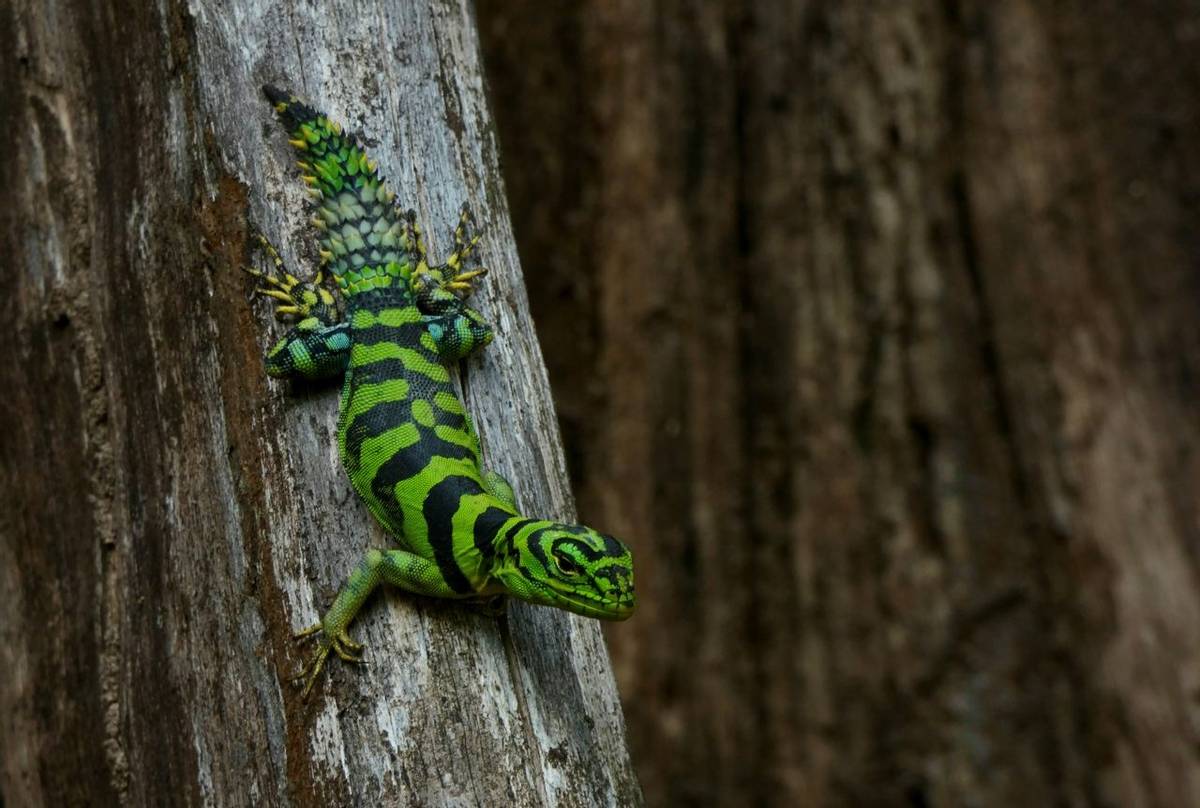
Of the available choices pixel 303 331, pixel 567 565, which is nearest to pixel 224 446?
pixel 303 331

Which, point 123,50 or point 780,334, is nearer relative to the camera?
point 123,50

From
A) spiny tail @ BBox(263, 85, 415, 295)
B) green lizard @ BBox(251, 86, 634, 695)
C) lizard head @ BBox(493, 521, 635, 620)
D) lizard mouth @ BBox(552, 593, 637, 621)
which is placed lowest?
lizard mouth @ BBox(552, 593, 637, 621)

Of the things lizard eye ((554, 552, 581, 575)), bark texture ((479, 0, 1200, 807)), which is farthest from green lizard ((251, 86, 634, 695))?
bark texture ((479, 0, 1200, 807))

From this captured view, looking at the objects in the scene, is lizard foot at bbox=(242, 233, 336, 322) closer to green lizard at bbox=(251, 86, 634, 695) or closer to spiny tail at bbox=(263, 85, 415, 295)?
green lizard at bbox=(251, 86, 634, 695)

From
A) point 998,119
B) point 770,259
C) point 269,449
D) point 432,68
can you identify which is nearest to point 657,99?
point 770,259

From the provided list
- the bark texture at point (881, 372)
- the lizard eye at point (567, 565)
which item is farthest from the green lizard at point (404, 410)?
the bark texture at point (881, 372)

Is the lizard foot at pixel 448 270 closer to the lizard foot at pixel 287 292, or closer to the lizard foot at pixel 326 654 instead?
the lizard foot at pixel 287 292

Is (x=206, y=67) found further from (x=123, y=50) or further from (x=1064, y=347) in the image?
(x=1064, y=347)
